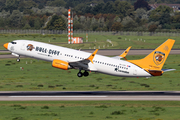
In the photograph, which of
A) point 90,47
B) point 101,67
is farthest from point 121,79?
point 90,47

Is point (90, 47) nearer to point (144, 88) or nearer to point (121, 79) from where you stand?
point (121, 79)

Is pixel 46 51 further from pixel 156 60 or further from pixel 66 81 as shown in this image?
pixel 156 60

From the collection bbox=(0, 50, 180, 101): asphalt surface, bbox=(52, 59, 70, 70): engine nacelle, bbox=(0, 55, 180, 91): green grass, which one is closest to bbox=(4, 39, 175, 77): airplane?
bbox=(52, 59, 70, 70): engine nacelle

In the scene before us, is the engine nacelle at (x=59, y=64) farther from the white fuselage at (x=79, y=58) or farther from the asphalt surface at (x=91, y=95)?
the asphalt surface at (x=91, y=95)

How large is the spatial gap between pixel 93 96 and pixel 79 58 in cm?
847

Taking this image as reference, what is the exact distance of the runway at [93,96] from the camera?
217ft

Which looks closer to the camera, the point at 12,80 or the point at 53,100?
the point at 53,100

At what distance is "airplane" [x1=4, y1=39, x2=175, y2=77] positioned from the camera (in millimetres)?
66812

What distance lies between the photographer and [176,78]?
3593 inches

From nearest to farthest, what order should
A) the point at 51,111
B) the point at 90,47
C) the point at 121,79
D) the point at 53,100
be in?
1. the point at 51,111
2. the point at 53,100
3. the point at 121,79
4. the point at 90,47

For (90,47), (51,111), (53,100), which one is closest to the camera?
(51,111)

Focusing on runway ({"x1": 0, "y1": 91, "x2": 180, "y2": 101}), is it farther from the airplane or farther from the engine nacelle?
the engine nacelle

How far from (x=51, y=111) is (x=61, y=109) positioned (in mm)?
2033

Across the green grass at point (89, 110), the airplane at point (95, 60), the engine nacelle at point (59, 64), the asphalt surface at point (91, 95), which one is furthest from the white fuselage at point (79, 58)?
the green grass at point (89, 110)
